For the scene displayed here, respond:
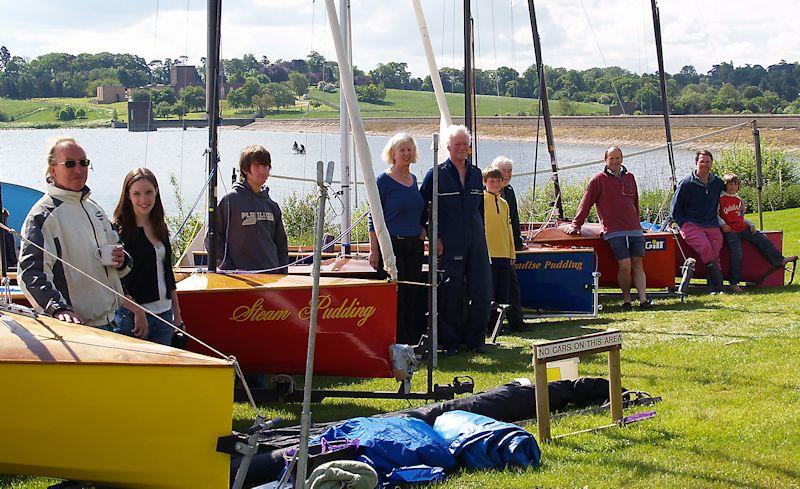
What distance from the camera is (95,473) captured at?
15.9 feet

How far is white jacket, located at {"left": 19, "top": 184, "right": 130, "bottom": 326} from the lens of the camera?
534 centimetres

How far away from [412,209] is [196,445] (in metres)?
4.05

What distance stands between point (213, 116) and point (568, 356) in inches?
131

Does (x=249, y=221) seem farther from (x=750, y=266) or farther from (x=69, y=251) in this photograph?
(x=750, y=266)

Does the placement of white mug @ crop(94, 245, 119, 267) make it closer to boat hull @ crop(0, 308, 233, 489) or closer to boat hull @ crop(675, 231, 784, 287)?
boat hull @ crop(0, 308, 233, 489)

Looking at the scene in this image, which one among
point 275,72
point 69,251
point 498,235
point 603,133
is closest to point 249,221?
point 69,251

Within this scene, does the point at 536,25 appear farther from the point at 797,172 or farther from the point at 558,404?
the point at 797,172

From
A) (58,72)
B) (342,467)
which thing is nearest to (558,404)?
(342,467)

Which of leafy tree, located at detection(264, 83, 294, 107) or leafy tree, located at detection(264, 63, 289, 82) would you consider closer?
leafy tree, located at detection(264, 83, 294, 107)

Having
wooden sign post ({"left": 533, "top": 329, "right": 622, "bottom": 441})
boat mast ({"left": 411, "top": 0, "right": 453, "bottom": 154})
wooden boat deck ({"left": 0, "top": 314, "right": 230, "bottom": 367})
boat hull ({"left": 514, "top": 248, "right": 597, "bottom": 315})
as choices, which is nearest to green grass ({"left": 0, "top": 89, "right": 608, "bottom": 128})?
boat mast ({"left": 411, "top": 0, "right": 453, "bottom": 154})

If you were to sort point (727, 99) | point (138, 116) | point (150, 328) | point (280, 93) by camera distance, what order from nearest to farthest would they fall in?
point (150, 328) < point (138, 116) < point (280, 93) < point (727, 99)

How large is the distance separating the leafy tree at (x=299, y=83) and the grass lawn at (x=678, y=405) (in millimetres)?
9963

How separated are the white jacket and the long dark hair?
0.32 m

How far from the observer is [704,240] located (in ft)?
41.7
